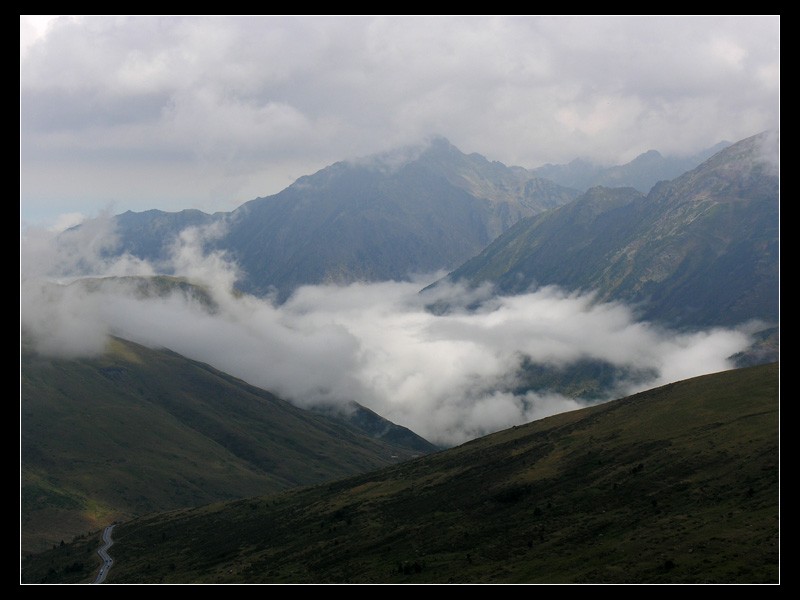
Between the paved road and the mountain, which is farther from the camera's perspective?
the paved road

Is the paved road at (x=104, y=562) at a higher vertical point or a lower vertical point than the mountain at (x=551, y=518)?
lower

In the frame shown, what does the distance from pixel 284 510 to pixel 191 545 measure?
1004 inches

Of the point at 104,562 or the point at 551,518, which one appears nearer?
the point at 551,518

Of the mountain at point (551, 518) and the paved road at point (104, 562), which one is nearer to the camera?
the mountain at point (551, 518)

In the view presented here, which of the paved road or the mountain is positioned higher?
the mountain

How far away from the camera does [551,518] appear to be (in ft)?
399

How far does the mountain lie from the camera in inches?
3659

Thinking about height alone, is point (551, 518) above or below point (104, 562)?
above

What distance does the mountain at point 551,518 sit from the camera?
92.9m

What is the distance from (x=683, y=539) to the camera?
9319cm
